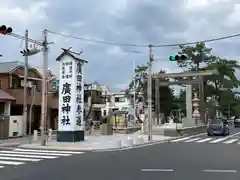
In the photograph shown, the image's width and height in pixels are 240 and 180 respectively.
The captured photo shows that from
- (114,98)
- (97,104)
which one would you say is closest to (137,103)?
(97,104)

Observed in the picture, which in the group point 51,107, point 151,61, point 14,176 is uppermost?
point 151,61

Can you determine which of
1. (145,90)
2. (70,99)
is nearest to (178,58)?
(70,99)

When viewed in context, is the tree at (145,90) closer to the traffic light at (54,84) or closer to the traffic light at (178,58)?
the traffic light at (54,84)

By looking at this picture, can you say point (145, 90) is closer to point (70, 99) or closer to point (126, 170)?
point (70, 99)

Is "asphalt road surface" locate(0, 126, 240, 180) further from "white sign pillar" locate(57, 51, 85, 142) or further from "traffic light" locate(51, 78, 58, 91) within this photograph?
"traffic light" locate(51, 78, 58, 91)

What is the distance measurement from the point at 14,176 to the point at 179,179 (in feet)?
16.2

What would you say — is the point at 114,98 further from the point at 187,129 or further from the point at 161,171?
the point at 161,171

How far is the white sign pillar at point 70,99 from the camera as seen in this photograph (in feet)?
88.0

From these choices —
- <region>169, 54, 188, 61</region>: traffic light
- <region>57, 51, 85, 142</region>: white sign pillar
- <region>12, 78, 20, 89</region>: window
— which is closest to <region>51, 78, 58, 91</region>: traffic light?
<region>12, 78, 20, 89</region>: window

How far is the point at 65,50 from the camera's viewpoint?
90.4 feet

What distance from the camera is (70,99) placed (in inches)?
1073

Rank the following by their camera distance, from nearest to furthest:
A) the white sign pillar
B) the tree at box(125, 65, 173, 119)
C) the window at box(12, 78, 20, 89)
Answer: the white sign pillar < the window at box(12, 78, 20, 89) < the tree at box(125, 65, 173, 119)

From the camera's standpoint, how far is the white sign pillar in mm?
26828

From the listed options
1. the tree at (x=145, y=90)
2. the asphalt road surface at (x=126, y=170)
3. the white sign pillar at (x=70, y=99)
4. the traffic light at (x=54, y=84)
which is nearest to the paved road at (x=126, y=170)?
the asphalt road surface at (x=126, y=170)
